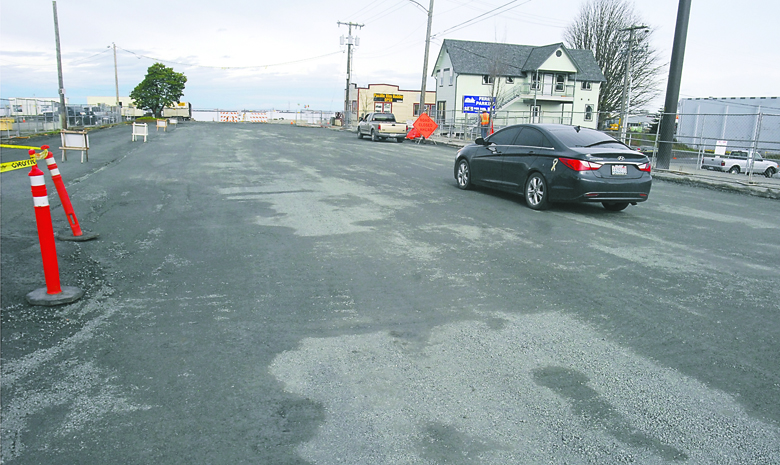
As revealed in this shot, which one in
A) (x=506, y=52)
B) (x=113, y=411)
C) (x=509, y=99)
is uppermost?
(x=506, y=52)

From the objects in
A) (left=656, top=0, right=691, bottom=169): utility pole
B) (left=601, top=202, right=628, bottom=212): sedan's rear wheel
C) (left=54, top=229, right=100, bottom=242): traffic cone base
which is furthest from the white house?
(left=54, top=229, right=100, bottom=242): traffic cone base

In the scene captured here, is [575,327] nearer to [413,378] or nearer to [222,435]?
[413,378]

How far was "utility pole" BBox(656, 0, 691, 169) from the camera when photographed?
1717 cm

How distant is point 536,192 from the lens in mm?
10273

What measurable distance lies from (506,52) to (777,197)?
149 feet

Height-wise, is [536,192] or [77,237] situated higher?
[536,192]

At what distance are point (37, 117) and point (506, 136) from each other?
112 feet

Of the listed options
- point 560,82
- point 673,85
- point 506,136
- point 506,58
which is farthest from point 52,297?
point 560,82

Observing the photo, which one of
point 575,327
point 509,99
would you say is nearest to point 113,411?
point 575,327

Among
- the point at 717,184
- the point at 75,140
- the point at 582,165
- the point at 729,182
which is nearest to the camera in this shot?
the point at 582,165

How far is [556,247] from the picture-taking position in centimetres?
739

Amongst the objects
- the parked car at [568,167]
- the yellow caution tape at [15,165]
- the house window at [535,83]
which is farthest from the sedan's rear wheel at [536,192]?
the house window at [535,83]

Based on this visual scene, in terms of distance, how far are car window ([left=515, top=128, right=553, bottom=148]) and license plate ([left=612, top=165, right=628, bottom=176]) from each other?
1.16 m

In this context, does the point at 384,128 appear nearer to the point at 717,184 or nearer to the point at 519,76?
the point at 717,184
